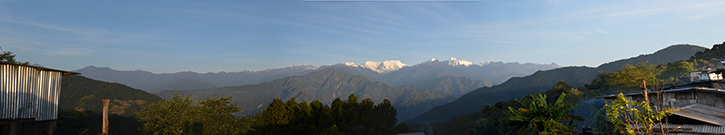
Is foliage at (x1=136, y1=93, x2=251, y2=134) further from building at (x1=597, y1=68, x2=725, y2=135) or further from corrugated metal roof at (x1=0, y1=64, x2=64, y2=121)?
building at (x1=597, y1=68, x2=725, y2=135)

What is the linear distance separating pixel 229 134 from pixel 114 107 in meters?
212

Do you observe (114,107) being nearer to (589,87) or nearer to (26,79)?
(26,79)

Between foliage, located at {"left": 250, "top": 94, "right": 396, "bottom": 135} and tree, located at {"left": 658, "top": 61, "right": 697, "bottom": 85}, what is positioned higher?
tree, located at {"left": 658, "top": 61, "right": 697, "bottom": 85}

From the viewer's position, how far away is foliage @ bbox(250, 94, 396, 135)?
54656 mm

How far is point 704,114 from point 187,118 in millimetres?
49424

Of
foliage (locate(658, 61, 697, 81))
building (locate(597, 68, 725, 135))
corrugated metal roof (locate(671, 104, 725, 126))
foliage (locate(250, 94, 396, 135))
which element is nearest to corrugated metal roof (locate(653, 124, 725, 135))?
building (locate(597, 68, 725, 135))

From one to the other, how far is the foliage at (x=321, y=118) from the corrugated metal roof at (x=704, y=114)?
34.8m

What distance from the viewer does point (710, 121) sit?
60.1 feet

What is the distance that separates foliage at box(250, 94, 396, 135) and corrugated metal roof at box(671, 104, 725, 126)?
34846 mm

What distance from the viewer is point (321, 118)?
193 feet

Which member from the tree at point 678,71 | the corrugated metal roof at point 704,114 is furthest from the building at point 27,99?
the tree at point 678,71

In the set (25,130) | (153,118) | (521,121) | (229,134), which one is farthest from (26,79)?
(521,121)

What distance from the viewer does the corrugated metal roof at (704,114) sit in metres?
18.6

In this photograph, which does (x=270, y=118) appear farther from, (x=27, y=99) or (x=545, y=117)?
(x=545, y=117)
